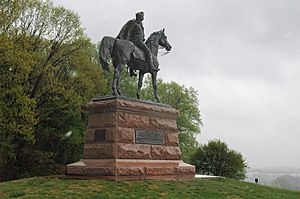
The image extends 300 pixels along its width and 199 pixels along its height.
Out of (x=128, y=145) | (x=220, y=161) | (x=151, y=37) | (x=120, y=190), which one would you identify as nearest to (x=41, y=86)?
(x=151, y=37)

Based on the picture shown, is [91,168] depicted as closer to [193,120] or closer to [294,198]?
[294,198]

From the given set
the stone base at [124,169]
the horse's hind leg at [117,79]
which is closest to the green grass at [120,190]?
the stone base at [124,169]

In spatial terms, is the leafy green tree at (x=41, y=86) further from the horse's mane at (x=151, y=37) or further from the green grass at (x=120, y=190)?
the green grass at (x=120, y=190)

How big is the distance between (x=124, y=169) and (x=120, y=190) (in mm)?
1590

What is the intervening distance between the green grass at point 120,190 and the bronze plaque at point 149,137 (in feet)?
5.32

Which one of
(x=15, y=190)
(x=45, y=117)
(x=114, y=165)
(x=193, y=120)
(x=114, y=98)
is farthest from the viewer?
(x=193, y=120)

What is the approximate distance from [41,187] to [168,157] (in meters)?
4.64

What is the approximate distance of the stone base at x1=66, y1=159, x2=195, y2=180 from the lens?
11312 millimetres

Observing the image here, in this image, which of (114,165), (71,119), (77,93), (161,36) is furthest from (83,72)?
(114,165)

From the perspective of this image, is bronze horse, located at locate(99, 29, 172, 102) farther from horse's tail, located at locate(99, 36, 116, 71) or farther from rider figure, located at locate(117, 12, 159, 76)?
rider figure, located at locate(117, 12, 159, 76)

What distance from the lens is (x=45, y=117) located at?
2248 centimetres

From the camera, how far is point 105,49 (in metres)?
13.2

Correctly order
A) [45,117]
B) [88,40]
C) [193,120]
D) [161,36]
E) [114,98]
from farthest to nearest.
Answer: [193,120], [88,40], [45,117], [161,36], [114,98]

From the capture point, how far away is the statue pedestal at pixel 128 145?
38.2 ft
